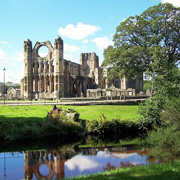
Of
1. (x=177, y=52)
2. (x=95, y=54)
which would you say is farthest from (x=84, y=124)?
(x=95, y=54)

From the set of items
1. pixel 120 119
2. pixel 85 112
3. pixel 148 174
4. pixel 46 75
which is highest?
pixel 46 75

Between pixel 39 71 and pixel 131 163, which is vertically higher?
pixel 39 71

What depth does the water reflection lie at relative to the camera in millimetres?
11906

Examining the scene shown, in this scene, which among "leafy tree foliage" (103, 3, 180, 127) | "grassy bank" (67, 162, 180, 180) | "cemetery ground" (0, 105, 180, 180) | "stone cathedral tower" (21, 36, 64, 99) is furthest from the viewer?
"stone cathedral tower" (21, 36, 64, 99)

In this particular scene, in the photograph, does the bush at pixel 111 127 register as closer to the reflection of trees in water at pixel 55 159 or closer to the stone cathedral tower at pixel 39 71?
the reflection of trees in water at pixel 55 159

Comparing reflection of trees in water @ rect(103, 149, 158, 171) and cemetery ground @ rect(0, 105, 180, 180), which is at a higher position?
cemetery ground @ rect(0, 105, 180, 180)

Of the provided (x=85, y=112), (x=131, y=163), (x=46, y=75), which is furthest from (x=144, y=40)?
(x=46, y=75)

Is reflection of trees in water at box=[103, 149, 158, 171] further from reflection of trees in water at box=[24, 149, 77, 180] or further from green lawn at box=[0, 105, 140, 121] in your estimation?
green lawn at box=[0, 105, 140, 121]

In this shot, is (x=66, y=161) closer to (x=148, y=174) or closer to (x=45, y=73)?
(x=148, y=174)

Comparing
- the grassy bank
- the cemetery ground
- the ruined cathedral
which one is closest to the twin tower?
the ruined cathedral

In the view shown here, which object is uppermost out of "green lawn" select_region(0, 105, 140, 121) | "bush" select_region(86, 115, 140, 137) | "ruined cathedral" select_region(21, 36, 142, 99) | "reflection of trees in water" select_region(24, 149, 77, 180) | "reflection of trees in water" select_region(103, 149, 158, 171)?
"ruined cathedral" select_region(21, 36, 142, 99)

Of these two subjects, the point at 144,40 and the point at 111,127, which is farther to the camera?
the point at 144,40

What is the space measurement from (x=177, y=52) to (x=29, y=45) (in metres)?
38.3

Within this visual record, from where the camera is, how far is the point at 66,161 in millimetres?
13906
